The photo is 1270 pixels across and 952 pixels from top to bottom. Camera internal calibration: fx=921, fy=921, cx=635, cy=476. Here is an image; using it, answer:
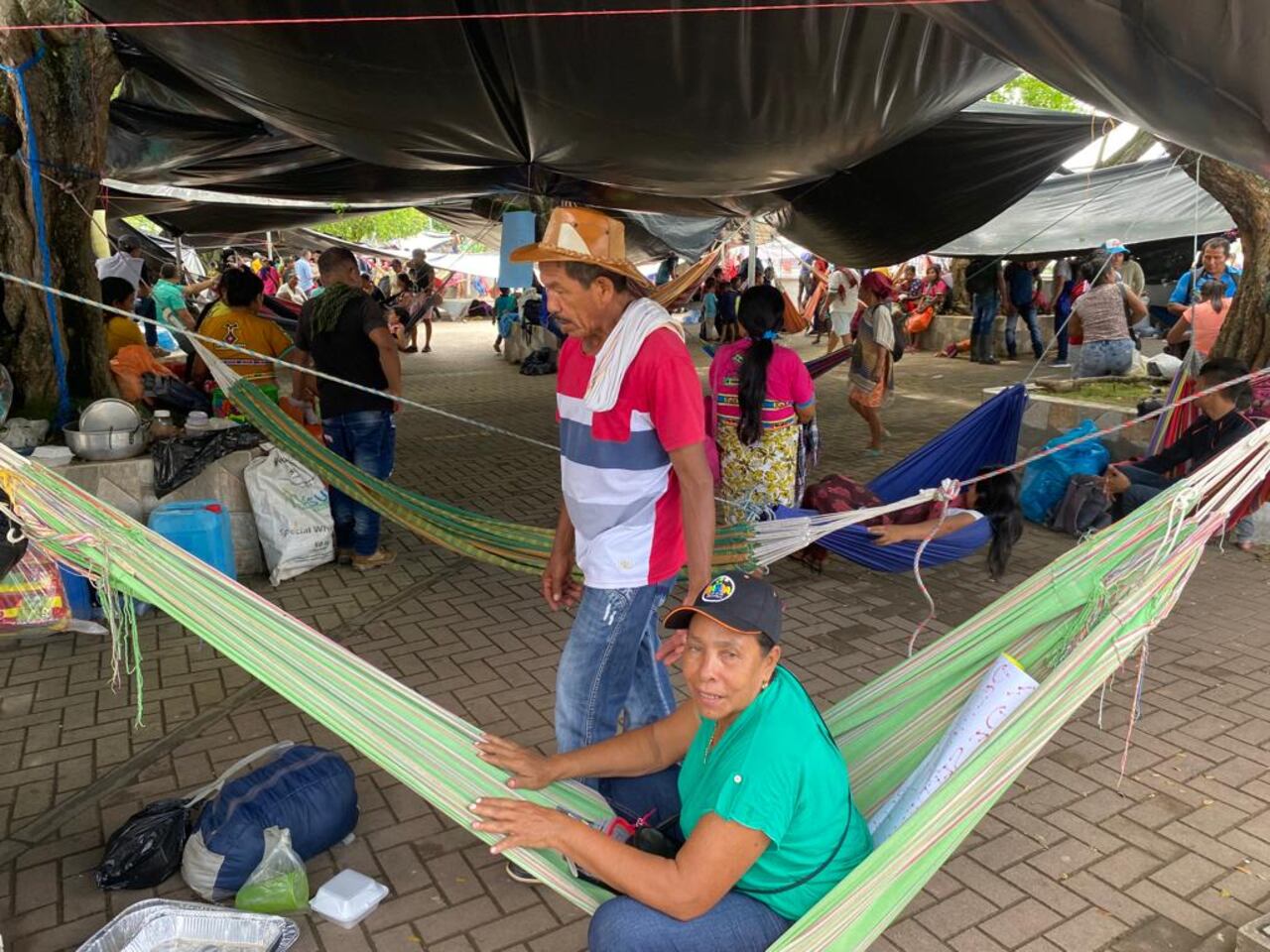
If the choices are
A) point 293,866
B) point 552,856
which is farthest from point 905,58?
point 293,866

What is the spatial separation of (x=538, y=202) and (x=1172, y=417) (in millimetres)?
4087

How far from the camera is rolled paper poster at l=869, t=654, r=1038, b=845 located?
151cm

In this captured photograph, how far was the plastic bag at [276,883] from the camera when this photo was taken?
1.87 metres

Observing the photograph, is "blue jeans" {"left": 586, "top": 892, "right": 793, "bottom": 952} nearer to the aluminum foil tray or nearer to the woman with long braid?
the aluminum foil tray

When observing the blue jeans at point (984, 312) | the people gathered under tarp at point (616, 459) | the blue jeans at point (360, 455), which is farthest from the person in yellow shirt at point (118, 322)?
the blue jeans at point (984, 312)

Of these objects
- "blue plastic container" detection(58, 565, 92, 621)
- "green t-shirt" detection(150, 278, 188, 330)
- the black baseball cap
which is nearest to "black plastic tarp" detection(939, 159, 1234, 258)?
the black baseball cap

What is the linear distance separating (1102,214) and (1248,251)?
2.05 m

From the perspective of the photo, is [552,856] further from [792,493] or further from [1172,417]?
[1172,417]

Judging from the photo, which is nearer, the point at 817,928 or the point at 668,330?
the point at 817,928

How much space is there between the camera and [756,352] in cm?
350

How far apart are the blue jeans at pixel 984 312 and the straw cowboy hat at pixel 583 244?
9.46 meters

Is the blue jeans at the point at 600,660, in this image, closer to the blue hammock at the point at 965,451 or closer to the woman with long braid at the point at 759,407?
the woman with long braid at the point at 759,407

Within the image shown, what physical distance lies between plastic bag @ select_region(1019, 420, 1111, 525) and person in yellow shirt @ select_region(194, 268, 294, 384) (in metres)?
3.65

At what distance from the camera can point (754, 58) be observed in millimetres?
3064
